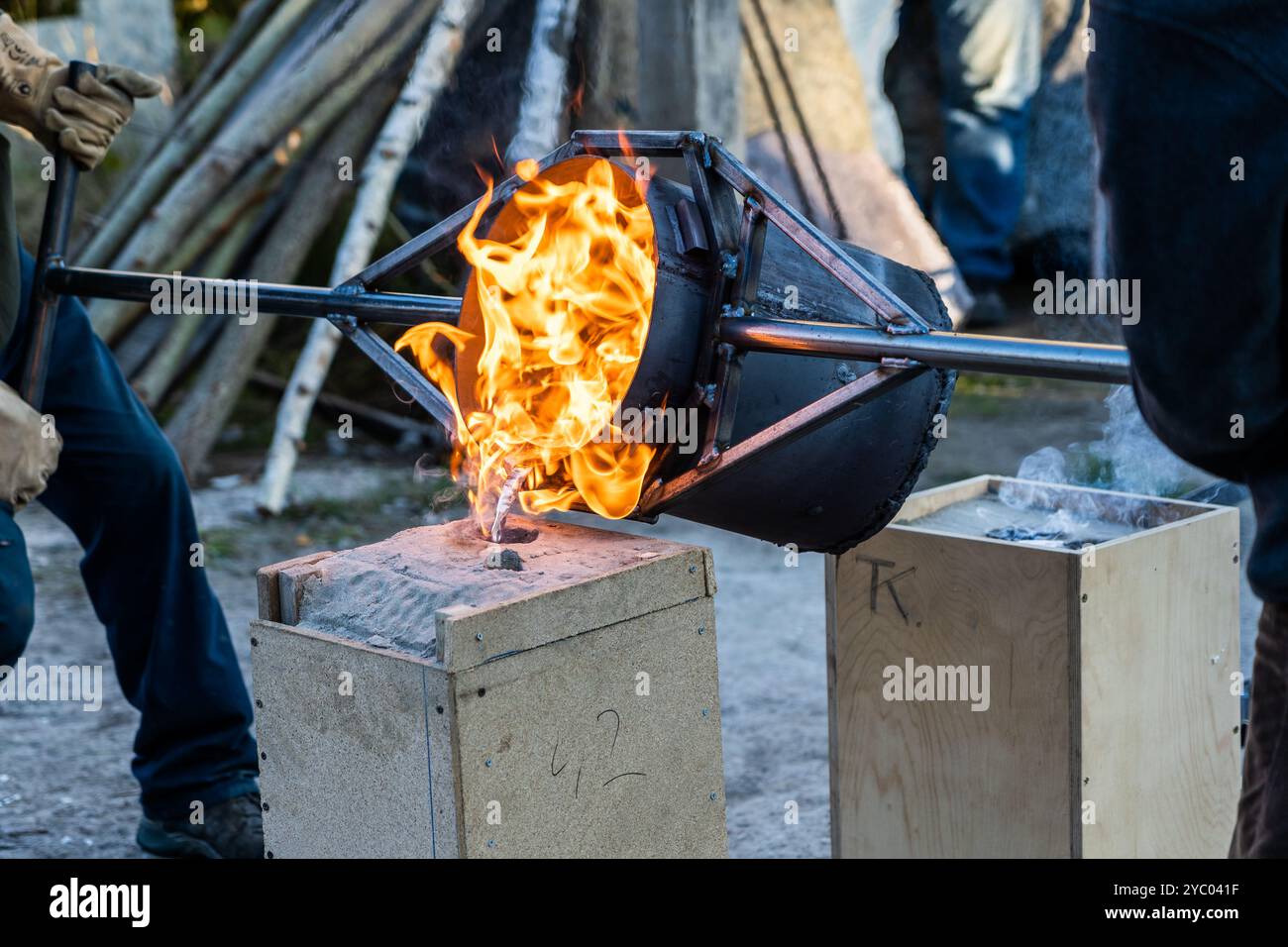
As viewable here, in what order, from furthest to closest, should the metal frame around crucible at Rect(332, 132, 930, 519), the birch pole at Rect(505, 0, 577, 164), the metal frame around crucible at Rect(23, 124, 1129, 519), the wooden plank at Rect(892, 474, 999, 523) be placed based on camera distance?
the birch pole at Rect(505, 0, 577, 164), the wooden plank at Rect(892, 474, 999, 523), the metal frame around crucible at Rect(332, 132, 930, 519), the metal frame around crucible at Rect(23, 124, 1129, 519)

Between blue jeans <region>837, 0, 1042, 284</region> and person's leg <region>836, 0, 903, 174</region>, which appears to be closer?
blue jeans <region>837, 0, 1042, 284</region>

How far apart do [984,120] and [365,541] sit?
4055 mm

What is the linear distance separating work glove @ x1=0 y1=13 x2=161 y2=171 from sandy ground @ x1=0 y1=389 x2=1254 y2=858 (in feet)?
4.90

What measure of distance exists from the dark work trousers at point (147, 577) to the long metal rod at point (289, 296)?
A: 7.8 inches

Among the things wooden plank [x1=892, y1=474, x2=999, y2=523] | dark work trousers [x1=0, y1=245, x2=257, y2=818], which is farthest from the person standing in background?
dark work trousers [x1=0, y1=245, x2=257, y2=818]

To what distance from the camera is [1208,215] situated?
138 cm

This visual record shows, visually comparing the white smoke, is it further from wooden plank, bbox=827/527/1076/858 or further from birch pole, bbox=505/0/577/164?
birch pole, bbox=505/0/577/164

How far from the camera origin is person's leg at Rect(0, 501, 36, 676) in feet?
8.60

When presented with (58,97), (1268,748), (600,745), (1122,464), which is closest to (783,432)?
(600,745)

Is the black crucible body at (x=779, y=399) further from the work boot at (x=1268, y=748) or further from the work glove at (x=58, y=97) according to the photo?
the work glove at (x=58, y=97)

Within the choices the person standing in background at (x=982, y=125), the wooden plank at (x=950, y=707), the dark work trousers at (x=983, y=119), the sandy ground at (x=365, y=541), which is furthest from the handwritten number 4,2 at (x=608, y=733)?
the dark work trousers at (x=983, y=119)

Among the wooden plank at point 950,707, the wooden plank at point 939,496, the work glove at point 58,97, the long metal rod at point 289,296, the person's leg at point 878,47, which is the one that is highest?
the person's leg at point 878,47

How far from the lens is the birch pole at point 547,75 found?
216 inches
